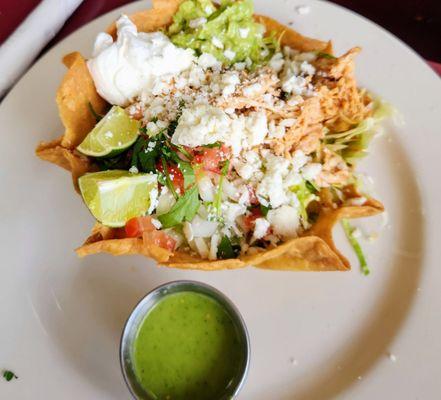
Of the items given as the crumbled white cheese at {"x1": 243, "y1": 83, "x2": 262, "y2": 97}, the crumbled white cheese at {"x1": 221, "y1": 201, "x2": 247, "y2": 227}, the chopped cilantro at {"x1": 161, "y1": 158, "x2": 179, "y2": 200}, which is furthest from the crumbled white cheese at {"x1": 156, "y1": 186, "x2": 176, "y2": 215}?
the crumbled white cheese at {"x1": 243, "y1": 83, "x2": 262, "y2": 97}

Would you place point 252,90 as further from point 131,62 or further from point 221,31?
point 131,62

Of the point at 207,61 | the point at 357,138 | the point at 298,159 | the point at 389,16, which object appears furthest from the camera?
the point at 389,16

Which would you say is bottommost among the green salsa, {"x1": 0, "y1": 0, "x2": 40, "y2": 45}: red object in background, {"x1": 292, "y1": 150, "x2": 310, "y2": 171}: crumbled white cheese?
the green salsa

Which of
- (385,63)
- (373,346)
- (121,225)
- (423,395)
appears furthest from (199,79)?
(423,395)

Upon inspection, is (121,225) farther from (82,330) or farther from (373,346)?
(373,346)

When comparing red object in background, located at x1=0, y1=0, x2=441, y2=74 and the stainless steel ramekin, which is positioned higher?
red object in background, located at x1=0, y1=0, x2=441, y2=74

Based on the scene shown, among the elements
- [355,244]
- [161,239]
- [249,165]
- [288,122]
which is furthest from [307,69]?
[161,239]

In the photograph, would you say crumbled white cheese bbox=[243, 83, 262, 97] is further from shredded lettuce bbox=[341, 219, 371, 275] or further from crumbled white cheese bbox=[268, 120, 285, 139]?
shredded lettuce bbox=[341, 219, 371, 275]
